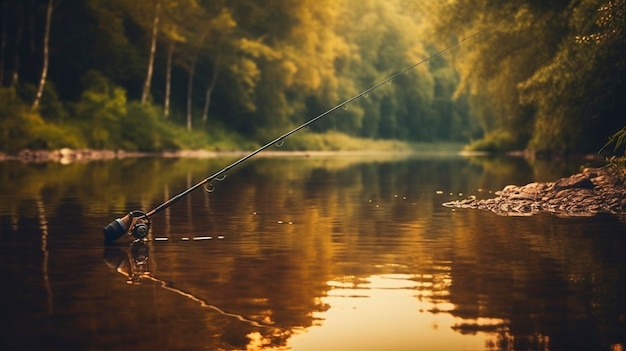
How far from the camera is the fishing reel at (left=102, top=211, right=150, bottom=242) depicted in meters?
13.6

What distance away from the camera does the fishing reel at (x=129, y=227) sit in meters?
13.6

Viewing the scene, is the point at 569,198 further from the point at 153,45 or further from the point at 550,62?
the point at 153,45

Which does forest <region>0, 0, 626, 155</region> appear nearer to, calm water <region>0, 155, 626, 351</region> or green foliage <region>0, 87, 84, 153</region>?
green foliage <region>0, 87, 84, 153</region>

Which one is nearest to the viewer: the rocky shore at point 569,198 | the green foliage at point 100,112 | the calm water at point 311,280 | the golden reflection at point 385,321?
the golden reflection at point 385,321

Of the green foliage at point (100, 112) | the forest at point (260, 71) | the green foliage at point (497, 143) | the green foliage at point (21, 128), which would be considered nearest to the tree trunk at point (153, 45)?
the forest at point (260, 71)

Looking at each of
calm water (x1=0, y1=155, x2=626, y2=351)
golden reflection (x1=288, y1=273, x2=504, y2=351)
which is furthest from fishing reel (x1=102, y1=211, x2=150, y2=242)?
golden reflection (x1=288, y1=273, x2=504, y2=351)

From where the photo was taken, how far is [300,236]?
15000mm

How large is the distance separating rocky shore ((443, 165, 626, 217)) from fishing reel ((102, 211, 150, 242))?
7450mm

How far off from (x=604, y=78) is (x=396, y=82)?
80.9 metres

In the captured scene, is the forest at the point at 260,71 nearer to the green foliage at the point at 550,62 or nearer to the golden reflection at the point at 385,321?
the green foliage at the point at 550,62

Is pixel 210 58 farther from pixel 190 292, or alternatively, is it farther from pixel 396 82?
pixel 190 292

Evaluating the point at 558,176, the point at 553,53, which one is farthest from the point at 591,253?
the point at 553,53

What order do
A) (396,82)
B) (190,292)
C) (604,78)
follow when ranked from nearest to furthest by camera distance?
(190,292) < (604,78) < (396,82)

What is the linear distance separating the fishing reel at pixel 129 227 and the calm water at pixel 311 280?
0.65 feet
